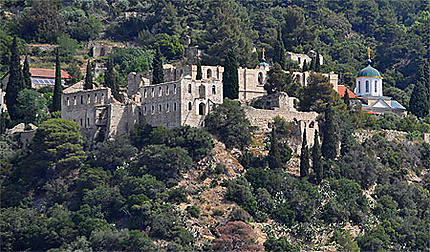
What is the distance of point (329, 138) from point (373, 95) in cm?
2116

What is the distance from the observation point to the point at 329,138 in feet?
300

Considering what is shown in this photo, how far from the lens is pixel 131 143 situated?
88.6 meters

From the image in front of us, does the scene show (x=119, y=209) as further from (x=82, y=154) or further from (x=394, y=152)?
(x=394, y=152)

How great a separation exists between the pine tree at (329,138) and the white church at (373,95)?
1499cm

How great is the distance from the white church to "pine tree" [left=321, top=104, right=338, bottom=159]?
15.0m

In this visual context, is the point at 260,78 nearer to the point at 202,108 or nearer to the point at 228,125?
the point at 202,108

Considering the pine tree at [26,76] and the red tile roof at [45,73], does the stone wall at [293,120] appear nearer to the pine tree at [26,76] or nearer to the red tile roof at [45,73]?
the pine tree at [26,76]

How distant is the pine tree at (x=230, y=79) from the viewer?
93.6 metres

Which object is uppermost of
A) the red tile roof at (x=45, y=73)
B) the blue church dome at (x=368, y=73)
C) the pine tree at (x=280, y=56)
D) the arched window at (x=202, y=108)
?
the pine tree at (x=280, y=56)

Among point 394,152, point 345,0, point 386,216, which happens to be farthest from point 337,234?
point 345,0

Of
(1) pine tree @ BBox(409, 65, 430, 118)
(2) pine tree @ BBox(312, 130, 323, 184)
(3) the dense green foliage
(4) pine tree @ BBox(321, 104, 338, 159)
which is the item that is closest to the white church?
(1) pine tree @ BBox(409, 65, 430, 118)

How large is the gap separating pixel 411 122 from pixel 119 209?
1183 inches

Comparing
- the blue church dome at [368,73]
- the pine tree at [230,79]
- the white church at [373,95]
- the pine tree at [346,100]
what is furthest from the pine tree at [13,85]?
the blue church dome at [368,73]

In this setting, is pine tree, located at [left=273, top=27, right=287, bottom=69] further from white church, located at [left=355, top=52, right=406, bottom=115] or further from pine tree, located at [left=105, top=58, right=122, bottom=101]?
pine tree, located at [left=105, top=58, right=122, bottom=101]
